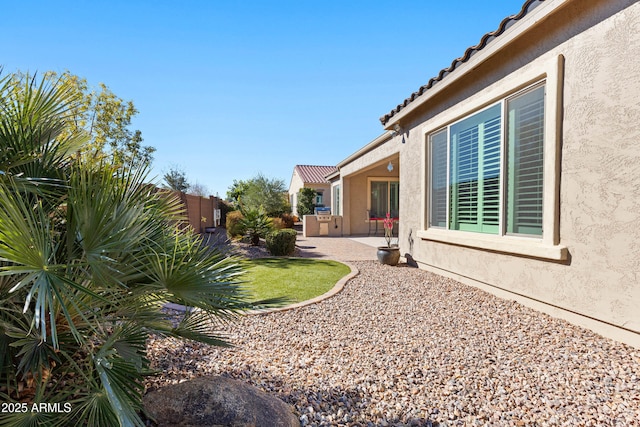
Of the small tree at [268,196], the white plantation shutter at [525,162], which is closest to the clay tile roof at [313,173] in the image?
the small tree at [268,196]

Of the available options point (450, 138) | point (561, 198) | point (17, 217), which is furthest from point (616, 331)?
point (17, 217)

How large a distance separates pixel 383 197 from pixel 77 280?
17490mm

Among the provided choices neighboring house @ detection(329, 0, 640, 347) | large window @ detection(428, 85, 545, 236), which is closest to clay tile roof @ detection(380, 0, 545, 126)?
neighboring house @ detection(329, 0, 640, 347)

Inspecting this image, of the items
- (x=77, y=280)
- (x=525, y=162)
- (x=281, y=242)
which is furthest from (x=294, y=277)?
(x=77, y=280)

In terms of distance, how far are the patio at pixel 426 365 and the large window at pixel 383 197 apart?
13210 millimetres

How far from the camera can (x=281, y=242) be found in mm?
11555

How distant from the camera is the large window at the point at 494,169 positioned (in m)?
5.21

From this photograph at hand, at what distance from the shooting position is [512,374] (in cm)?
328

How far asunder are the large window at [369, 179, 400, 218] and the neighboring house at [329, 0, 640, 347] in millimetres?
10495

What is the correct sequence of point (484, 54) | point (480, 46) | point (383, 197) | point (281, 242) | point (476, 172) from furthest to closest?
1. point (383, 197)
2. point (281, 242)
3. point (476, 172)
4. point (480, 46)
5. point (484, 54)

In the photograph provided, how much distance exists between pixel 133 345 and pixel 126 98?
754 inches

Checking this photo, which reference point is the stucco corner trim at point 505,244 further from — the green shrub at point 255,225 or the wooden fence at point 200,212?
the wooden fence at point 200,212

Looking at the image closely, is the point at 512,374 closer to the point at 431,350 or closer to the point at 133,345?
the point at 431,350

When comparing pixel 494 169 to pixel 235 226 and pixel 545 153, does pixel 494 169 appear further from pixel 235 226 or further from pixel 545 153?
pixel 235 226
